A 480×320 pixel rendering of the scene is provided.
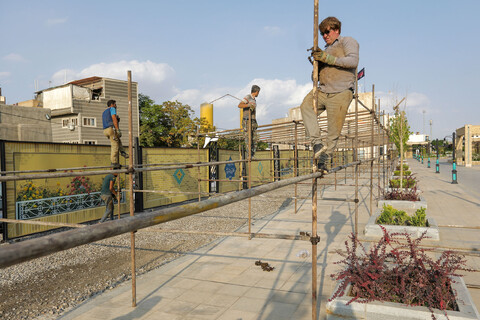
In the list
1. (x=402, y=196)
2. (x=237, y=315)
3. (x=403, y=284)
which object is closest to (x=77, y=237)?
(x=403, y=284)

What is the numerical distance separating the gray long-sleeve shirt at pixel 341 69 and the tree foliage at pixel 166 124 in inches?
1187

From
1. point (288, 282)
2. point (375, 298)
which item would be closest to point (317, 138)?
point (375, 298)

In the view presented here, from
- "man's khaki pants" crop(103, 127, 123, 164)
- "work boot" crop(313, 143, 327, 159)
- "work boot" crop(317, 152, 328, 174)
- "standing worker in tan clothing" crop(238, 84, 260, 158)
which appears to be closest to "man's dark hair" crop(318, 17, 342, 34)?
"work boot" crop(313, 143, 327, 159)

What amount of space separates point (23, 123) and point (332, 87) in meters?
36.0

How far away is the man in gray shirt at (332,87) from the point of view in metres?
3.89

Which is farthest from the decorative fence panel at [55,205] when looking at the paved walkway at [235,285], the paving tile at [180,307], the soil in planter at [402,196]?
the soil in planter at [402,196]

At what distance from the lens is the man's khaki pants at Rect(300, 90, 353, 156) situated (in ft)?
12.9

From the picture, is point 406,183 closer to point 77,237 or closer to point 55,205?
point 55,205

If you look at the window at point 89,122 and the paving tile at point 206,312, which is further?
the window at point 89,122

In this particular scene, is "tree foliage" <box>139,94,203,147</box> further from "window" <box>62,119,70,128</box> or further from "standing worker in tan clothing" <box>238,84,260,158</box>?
"standing worker in tan clothing" <box>238,84,260,158</box>

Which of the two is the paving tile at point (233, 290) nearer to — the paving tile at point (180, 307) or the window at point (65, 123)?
the paving tile at point (180, 307)

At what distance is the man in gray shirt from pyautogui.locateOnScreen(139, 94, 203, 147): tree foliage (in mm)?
30094

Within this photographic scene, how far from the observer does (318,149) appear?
3.94 metres

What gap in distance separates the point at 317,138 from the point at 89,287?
392 centimetres
